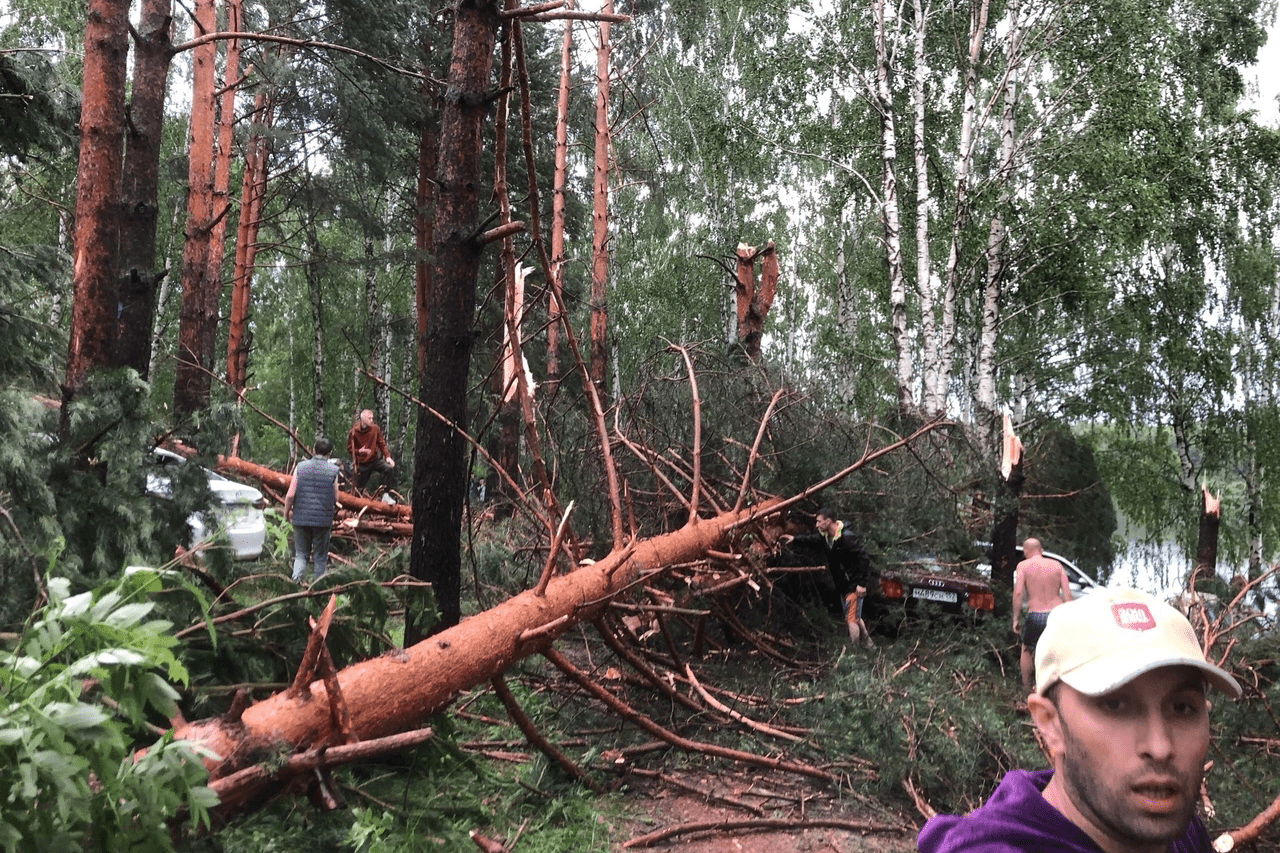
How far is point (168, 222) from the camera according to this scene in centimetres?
2394

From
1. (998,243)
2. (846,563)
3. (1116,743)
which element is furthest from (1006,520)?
(1116,743)

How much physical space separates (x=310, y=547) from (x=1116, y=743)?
24.8 ft

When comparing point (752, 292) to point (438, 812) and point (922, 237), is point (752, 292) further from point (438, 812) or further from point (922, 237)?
point (438, 812)

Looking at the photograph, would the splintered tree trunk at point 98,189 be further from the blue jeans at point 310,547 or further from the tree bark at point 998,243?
the tree bark at point 998,243

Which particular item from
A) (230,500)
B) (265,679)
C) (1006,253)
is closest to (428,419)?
(265,679)

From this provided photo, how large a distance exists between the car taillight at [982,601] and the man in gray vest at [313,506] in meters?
5.43

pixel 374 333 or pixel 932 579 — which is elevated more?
pixel 374 333

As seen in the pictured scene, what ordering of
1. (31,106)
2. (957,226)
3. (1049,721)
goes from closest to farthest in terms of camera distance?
(1049,721) < (31,106) < (957,226)

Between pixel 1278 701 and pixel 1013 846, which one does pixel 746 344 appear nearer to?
pixel 1278 701

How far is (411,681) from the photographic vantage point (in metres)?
3.37

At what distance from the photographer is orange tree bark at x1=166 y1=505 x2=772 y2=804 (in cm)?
271

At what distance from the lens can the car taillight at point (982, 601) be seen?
767 centimetres

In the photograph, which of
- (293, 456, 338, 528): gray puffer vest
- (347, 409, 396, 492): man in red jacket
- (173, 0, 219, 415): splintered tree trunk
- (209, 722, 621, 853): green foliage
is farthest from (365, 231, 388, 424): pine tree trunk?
(209, 722, 621, 853): green foliage

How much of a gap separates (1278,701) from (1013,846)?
5.87 m
